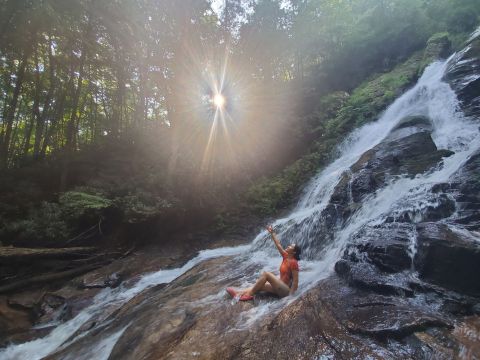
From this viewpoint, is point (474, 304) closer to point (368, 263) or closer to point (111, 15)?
point (368, 263)

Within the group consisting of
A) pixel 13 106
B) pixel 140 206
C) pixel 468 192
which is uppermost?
pixel 13 106

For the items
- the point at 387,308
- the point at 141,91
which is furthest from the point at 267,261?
the point at 141,91

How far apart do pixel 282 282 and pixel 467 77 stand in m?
11.1

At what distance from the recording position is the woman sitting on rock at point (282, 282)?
17.9ft

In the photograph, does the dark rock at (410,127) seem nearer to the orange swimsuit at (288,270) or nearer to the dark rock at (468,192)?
the dark rock at (468,192)

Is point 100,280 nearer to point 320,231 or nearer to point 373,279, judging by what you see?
point 320,231

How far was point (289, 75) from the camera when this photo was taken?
3225 centimetres

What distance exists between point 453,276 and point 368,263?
1238 mm

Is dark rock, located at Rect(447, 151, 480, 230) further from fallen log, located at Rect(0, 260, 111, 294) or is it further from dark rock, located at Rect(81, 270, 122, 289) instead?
→ fallen log, located at Rect(0, 260, 111, 294)

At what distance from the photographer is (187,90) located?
61.4ft

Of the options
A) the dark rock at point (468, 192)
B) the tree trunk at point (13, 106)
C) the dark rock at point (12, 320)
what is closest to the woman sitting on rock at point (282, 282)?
the dark rock at point (468, 192)

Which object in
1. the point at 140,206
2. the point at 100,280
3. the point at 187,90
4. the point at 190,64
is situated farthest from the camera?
the point at 187,90

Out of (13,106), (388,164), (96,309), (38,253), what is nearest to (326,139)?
(388,164)

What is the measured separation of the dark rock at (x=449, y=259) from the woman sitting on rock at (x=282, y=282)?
1980 mm
